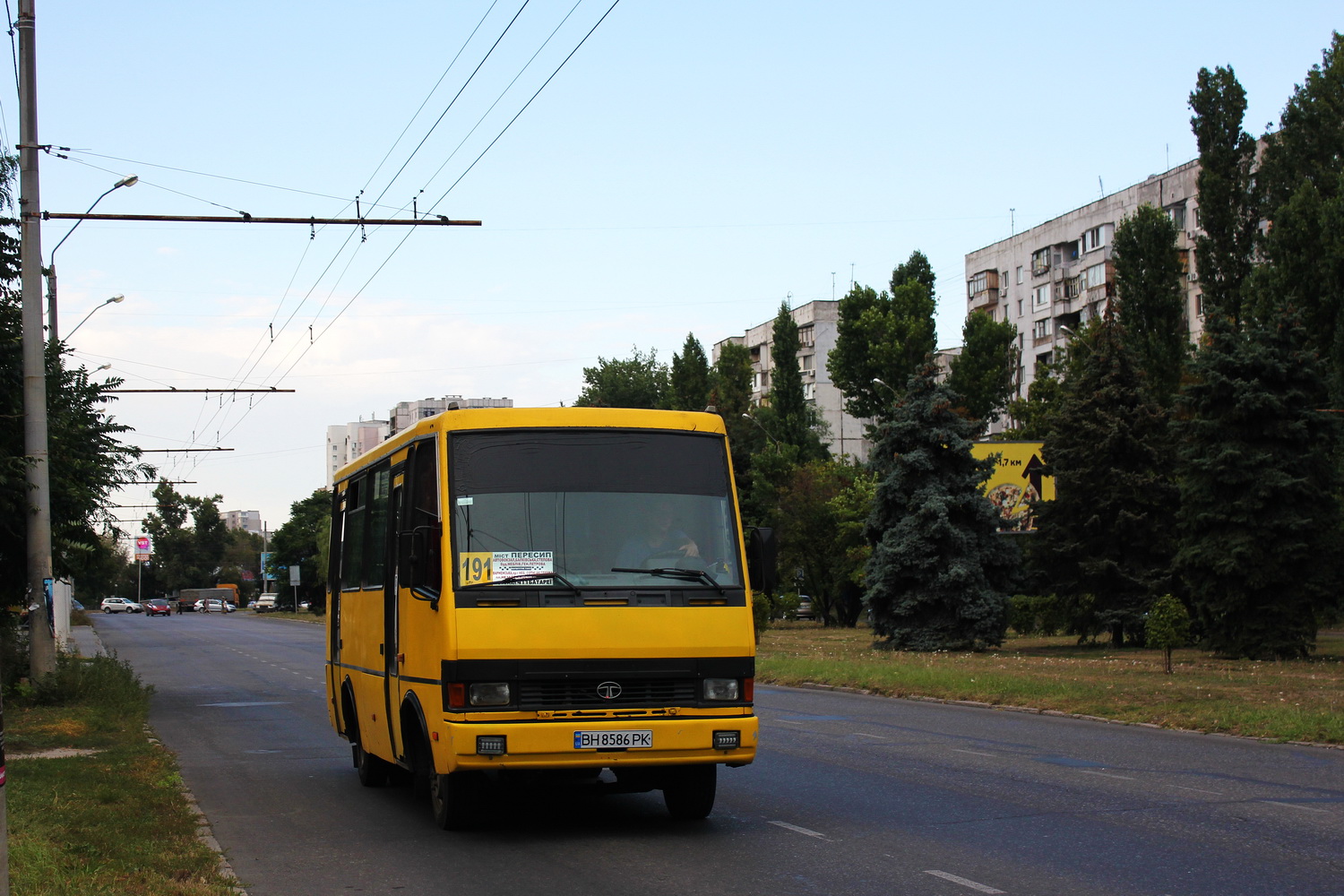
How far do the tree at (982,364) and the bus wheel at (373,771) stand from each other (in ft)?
216

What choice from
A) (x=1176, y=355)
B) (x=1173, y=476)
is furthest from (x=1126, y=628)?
(x=1176, y=355)

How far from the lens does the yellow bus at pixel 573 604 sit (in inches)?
366

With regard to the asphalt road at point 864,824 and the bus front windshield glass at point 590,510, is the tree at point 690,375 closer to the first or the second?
the asphalt road at point 864,824

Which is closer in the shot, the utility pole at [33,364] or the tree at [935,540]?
the utility pole at [33,364]

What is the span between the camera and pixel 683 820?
33.9 feet

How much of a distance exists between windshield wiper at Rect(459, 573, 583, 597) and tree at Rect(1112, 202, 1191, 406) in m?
46.2

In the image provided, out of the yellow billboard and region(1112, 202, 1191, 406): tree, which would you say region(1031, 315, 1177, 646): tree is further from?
region(1112, 202, 1191, 406): tree

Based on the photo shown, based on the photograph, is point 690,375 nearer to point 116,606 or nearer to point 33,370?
point 116,606

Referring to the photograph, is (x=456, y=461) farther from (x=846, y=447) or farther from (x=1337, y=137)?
(x=846, y=447)

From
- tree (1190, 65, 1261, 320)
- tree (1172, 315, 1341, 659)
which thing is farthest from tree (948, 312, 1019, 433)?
tree (1172, 315, 1341, 659)

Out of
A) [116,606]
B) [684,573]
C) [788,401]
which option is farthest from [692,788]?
[116,606]

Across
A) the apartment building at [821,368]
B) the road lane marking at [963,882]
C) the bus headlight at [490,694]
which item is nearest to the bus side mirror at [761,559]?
the bus headlight at [490,694]

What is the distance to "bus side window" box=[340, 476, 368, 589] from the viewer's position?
1286cm

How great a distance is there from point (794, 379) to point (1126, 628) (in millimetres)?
47056
